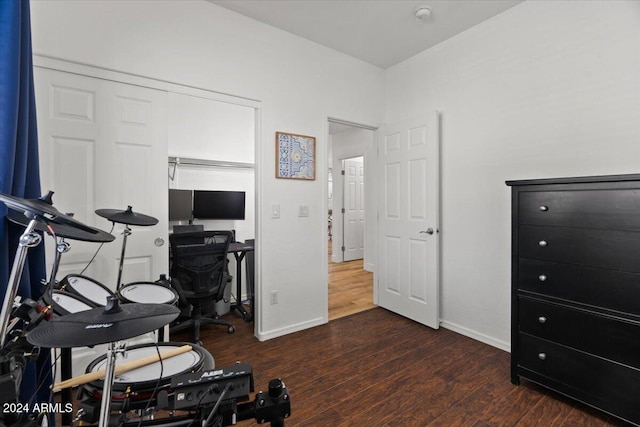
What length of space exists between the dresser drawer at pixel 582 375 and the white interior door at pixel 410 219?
41.3 inches

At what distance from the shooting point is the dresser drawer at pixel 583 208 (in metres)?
1.57

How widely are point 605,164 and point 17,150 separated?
11.0 ft

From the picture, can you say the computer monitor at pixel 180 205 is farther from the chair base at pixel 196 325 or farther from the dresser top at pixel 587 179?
the dresser top at pixel 587 179

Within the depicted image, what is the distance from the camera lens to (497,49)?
8.54 ft

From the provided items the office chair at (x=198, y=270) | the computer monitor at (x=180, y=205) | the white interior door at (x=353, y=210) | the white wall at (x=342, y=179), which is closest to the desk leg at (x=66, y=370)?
the office chair at (x=198, y=270)

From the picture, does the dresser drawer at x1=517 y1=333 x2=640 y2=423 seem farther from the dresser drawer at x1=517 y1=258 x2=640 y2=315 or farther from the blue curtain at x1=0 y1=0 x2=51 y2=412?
the blue curtain at x1=0 y1=0 x2=51 y2=412

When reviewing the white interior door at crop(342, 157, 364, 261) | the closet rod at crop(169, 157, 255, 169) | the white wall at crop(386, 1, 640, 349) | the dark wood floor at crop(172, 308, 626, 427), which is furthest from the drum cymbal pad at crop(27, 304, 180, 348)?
the white interior door at crop(342, 157, 364, 261)

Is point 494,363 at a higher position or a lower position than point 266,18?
lower

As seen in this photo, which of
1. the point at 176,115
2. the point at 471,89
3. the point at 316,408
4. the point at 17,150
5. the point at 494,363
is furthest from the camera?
the point at 176,115

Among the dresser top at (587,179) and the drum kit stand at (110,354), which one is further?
the dresser top at (587,179)

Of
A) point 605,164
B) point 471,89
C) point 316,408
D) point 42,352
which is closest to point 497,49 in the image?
point 471,89

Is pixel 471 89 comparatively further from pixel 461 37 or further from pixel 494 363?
pixel 494 363

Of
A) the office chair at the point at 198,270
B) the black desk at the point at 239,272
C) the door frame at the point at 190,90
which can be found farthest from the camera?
the black desk at the point at 239,272

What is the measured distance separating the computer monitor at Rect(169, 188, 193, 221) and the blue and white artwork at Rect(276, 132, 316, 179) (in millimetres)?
1227
